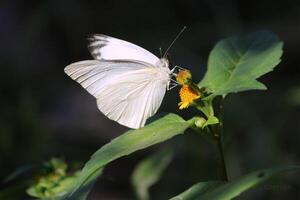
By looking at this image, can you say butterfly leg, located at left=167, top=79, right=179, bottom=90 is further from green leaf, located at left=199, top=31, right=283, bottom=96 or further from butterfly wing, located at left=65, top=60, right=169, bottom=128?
green leaf, located at left=199, top=31, right=283, bottom=96

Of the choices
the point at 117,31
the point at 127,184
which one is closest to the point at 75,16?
the point at 117,31

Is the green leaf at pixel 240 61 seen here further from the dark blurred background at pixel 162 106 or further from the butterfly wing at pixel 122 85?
the dark blurred background at pixel 162 106

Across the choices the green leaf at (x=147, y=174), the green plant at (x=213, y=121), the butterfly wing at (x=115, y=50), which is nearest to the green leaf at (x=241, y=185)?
the green plant at (x=213, y=121)

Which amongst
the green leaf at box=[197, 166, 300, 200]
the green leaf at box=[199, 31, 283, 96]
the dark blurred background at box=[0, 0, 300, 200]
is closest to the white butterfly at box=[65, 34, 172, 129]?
the green leaf at box=[199, 31, 283, 96]

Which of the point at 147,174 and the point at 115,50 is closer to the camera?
the point at 115,50

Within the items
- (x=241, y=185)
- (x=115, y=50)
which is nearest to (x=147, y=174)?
(x=115, y=50)

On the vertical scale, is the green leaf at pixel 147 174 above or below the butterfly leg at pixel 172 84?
below

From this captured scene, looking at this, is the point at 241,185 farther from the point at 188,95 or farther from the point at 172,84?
the point at 172,84
